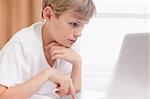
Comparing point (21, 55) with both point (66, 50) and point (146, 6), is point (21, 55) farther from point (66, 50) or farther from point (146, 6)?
point (146, 6)

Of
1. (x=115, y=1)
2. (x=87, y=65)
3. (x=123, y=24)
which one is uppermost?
(x=115, y=1)

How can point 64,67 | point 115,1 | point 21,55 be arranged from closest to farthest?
point 21,55 → point 64,67 → point 115,1

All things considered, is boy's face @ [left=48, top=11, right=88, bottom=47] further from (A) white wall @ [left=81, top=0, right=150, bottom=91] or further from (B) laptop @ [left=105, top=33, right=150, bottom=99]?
(A) white wall @ [left=81, top=0, right=150, bottom=91]

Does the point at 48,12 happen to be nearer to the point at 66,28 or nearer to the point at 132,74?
the point at 66,28

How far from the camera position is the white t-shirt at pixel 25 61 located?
0.86 meters

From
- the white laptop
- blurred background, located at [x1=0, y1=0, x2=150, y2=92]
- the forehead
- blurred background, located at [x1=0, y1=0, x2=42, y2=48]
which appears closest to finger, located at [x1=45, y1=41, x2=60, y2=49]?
the forehead

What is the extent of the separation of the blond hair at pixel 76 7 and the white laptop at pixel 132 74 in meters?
0.16

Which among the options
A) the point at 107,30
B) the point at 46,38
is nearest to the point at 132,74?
the point at 46,38

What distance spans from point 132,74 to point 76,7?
26 cm

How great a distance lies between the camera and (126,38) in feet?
3.08

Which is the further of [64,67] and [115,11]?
[115,11]

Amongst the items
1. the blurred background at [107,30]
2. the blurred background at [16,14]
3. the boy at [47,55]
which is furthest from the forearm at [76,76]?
the blurred background at [107,30]

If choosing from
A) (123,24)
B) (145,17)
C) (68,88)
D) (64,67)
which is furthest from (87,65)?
(68,88)

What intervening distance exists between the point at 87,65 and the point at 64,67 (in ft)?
4.12
